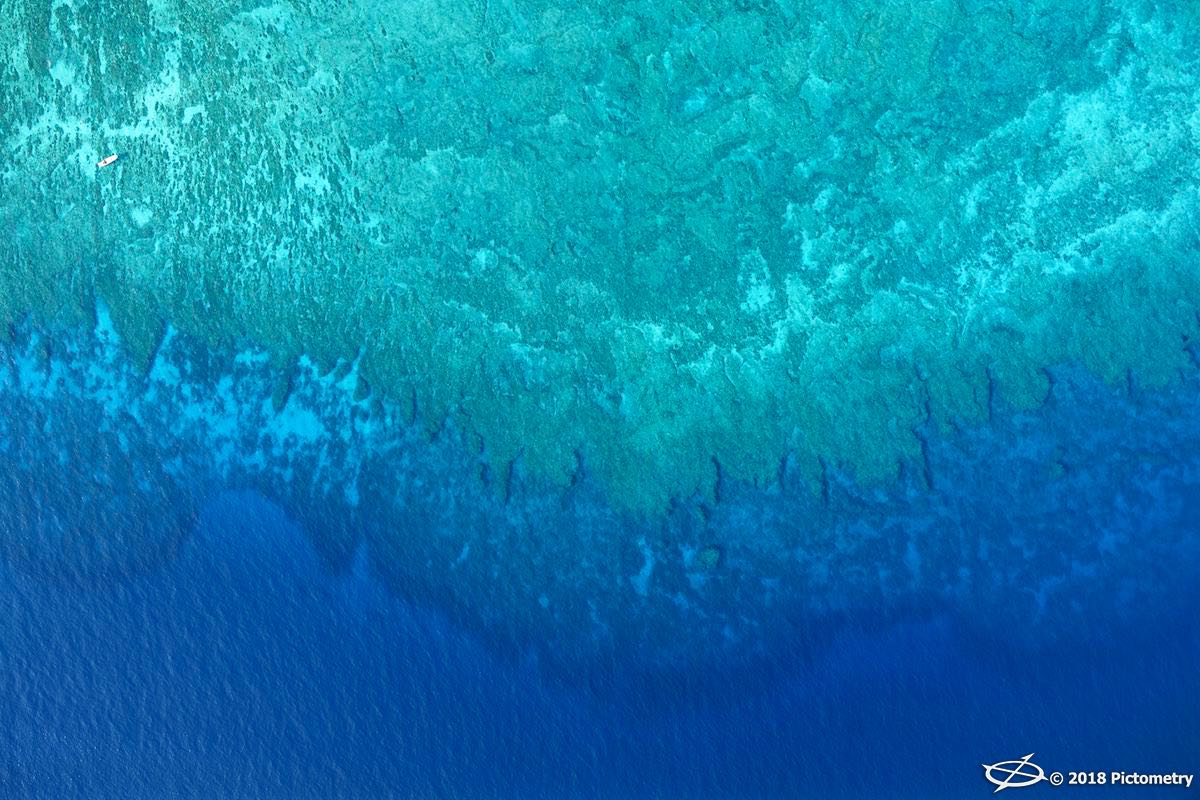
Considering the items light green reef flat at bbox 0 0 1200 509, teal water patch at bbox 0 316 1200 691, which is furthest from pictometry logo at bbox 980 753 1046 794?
light green reef flat at bbox 0 0 1200 509

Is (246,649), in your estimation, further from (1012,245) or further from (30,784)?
(1012,245)

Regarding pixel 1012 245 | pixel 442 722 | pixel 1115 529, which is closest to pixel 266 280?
pixel 442 722

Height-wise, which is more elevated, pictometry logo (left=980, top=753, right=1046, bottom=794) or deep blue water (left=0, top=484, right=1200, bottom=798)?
deep blue water (left=0, top=484, right=1200, bottom=798)

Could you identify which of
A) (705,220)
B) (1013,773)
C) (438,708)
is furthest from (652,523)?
(1013,773)

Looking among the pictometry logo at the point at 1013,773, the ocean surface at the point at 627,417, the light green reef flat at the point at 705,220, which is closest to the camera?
the pictometry logo at the point at 1013,773

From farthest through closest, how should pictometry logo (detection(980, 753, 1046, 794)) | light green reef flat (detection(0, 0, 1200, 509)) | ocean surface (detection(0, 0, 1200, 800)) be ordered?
light green reef flat (detection(0, 0, 1200, 509)) < ocean surface (detection(0, 0, 1200, 800)) < pictometry logo (detection(980, 753, 1046, 794))

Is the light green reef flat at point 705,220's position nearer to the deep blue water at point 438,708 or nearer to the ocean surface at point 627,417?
the ocean surface at point 627,417

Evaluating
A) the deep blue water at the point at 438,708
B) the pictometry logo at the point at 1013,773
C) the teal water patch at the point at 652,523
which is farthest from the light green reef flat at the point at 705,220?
the pictometry logo at the point at 1013,773

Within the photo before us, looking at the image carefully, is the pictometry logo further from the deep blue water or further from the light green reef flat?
the light green reef flat
